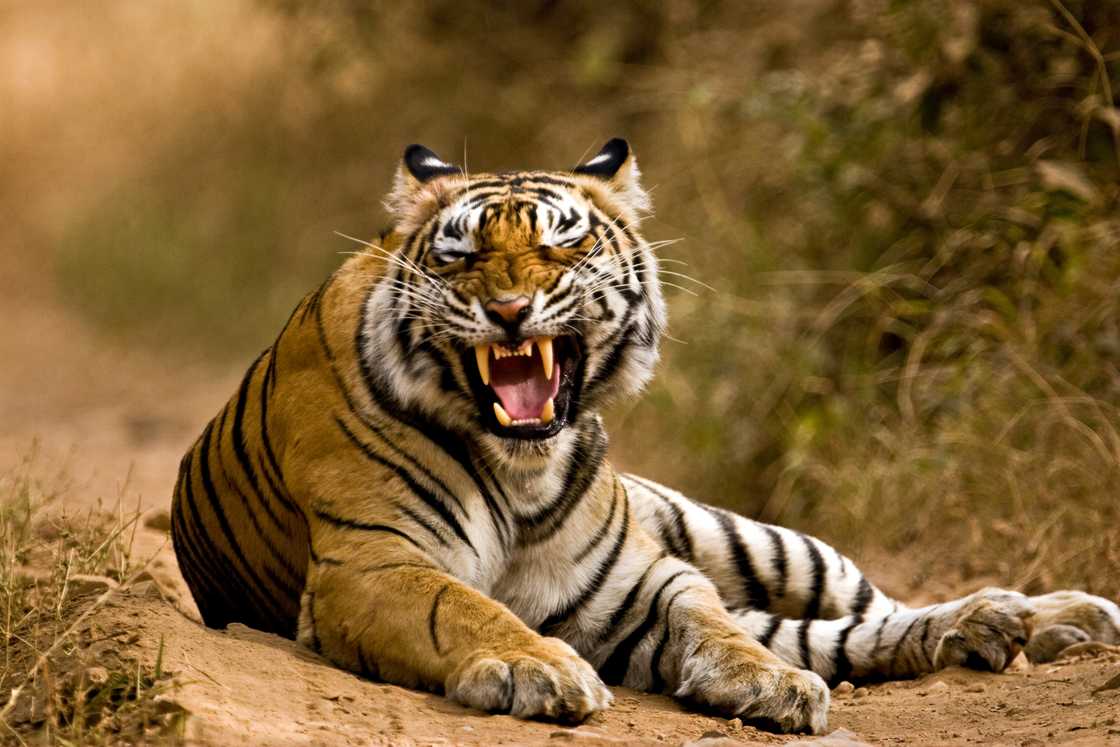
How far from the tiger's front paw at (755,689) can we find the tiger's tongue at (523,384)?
71 centimetres

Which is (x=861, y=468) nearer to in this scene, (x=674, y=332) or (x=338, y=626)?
(x=674, y=332)

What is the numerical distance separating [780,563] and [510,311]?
4.95ft

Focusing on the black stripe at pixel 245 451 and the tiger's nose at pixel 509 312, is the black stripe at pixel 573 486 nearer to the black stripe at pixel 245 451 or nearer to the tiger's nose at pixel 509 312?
the tiger's nose at pixel 509 312

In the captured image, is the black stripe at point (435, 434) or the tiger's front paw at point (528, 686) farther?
the black stripe at point (435, 434)

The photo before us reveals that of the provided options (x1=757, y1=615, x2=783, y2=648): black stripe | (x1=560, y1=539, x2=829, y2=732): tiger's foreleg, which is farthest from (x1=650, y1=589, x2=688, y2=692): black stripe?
(x1=757, y1=615, x2=783, y2=648): black stripe

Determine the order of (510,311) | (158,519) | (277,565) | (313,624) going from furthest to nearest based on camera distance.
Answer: (158,519)
(277,565)
(313,624)
(510,311)

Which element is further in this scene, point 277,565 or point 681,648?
point 277,565

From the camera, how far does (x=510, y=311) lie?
3.40 meters

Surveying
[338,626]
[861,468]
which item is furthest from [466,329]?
[861,468]

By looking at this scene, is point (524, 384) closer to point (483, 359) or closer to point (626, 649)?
point (483, 359)

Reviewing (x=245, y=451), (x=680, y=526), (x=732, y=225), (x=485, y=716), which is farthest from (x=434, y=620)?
(x=732, y=225)

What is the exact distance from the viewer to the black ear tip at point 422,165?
4008mm

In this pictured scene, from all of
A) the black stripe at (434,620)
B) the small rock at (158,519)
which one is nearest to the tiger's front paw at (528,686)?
the black stripe at (434,620)

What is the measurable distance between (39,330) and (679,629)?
29.7 ft
